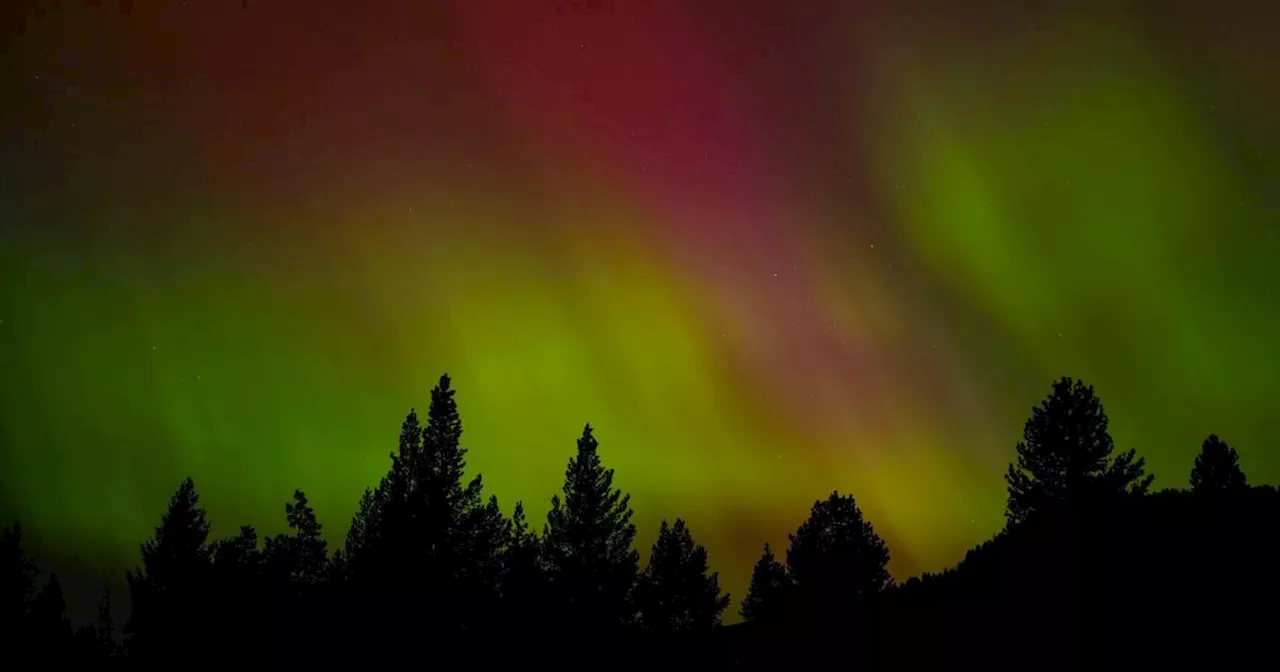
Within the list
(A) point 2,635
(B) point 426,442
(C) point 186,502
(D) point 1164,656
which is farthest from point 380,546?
(D) point 1164,656

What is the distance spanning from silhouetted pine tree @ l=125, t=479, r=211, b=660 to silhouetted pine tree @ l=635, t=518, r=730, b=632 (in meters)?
29.6

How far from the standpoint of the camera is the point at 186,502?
208 ft

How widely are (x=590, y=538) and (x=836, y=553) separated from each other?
18.6m

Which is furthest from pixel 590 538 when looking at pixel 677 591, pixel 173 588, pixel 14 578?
pixel 14 578

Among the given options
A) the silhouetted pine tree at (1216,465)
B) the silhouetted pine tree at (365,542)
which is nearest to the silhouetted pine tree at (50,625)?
the silhouetted pine tree at (365,542)

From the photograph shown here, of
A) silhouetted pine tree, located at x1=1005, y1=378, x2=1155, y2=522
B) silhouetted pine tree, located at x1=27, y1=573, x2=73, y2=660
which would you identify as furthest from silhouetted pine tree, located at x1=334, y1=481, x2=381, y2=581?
silhouetted pine tree, located at x1=1005, y1=378, x2=1155, y2=522

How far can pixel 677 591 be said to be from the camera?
218 feet

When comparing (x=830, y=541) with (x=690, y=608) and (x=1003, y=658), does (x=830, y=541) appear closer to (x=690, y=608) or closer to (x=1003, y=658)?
(x=690, y=608)

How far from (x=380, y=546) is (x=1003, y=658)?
39134 millimetres

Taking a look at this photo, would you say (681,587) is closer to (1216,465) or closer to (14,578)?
(1216,465)

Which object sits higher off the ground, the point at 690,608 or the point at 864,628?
the point at 690,608

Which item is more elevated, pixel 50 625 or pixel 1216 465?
pixel 1216 465

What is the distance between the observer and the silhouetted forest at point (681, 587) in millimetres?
21922

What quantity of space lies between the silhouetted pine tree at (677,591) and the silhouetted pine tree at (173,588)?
97.0ft
